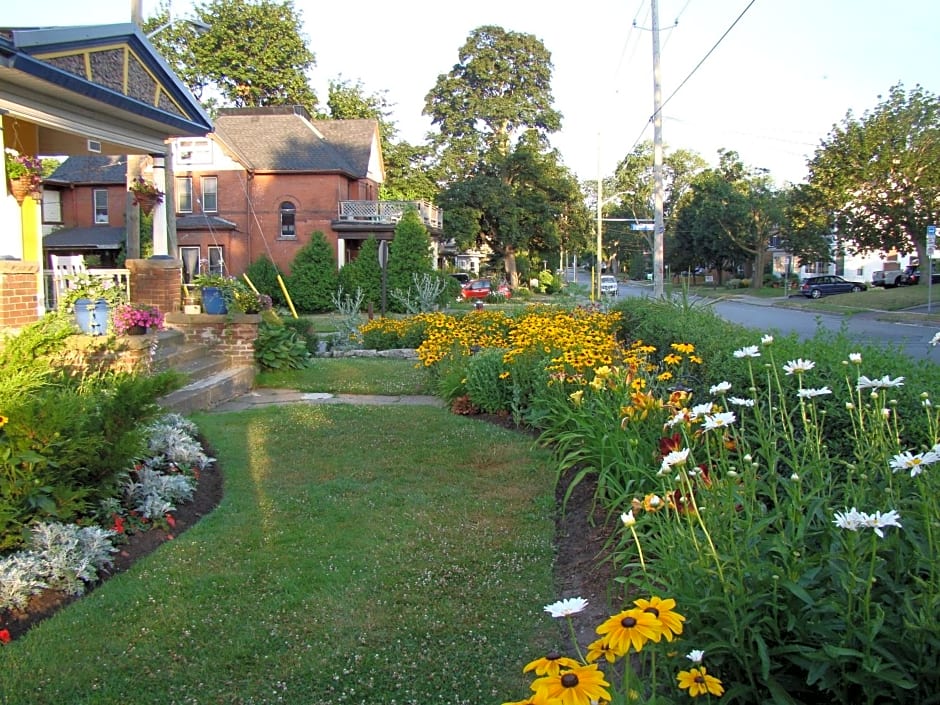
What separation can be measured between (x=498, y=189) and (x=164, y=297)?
38.9m

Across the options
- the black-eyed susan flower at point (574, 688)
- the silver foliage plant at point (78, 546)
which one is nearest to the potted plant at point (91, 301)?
the silver foliage plant at point (78, 546)

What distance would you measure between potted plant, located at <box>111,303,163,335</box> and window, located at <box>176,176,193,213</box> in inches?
1179

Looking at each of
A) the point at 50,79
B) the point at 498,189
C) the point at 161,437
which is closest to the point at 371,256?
the point at 498,189

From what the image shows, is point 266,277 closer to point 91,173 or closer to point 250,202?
point 250,202

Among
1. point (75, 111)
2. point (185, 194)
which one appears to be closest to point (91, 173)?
point (185, 194)

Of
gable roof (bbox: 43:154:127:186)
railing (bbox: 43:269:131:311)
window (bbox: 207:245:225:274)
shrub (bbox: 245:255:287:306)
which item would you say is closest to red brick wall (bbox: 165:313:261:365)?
railing (bbox: 43:269:131:311)

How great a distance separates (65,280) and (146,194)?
89.8 inches

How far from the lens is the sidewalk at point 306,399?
1031 cm

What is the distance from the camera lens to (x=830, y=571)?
268cm

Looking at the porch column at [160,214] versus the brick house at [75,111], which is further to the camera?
the porch column at [160,214]

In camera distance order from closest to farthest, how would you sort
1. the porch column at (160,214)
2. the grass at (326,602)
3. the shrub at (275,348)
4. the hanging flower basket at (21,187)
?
the grass at (326,602), the hanging flower basket at (21,187), the shrub at (275,348), the porch column at (160,214)

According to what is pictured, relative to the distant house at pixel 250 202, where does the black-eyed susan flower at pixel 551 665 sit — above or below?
below

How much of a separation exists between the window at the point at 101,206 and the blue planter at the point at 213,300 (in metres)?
29.2

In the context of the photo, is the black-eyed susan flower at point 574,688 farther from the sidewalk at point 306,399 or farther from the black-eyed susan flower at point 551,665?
the sidewalk at point 306,399
